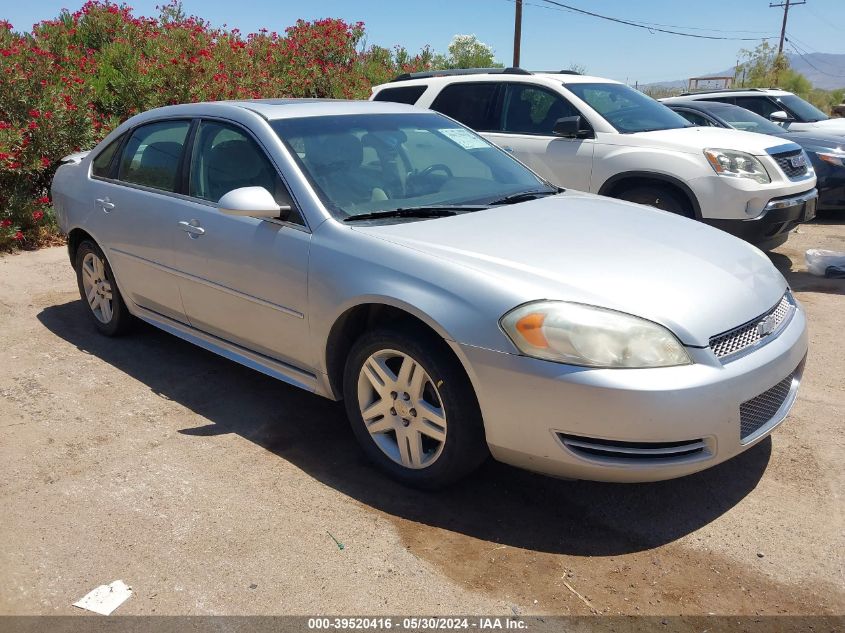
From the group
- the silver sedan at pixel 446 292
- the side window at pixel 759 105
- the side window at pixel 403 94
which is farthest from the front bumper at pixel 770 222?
the side window at pixel 759 105

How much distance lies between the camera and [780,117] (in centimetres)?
1059

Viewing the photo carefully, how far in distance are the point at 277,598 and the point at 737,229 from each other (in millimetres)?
5241

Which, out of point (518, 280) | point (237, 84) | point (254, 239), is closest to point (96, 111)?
point (237, 84)

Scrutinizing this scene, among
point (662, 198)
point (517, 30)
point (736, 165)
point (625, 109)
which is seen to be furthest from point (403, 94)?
point (517, 30)

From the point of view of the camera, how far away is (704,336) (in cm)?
288

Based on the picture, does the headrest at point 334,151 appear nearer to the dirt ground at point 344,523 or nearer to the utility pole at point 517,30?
the dirt ground at point 344,523

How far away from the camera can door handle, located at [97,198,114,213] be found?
4.85 m

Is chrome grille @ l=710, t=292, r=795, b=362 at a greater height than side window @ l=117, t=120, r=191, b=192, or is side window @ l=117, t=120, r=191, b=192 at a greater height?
side window @ l=117, t=120, r=191, b=192

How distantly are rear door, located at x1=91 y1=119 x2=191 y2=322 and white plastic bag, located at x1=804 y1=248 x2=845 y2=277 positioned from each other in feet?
18.8

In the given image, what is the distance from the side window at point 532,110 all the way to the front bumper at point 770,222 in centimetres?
175

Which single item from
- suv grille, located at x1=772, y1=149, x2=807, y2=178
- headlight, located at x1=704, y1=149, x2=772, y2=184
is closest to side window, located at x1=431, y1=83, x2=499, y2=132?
headlight, located at x1=704, y1=149, x2=772, y2=184

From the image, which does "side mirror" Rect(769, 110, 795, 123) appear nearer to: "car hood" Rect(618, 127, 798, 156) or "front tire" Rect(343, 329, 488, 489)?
"car hood" Rect(618, 127, 798, 156)

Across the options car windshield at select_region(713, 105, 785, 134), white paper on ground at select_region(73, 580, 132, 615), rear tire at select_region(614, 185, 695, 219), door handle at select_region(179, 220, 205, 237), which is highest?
car windshield at select_region(713, 105, 785, 134)

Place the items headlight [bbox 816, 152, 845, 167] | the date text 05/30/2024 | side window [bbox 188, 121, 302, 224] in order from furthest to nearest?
1. headlight [bbox 816, 152, 845, 167]
2. side window [bbox 188, 121, 302, 224]
3. the date text 05/30/2024
